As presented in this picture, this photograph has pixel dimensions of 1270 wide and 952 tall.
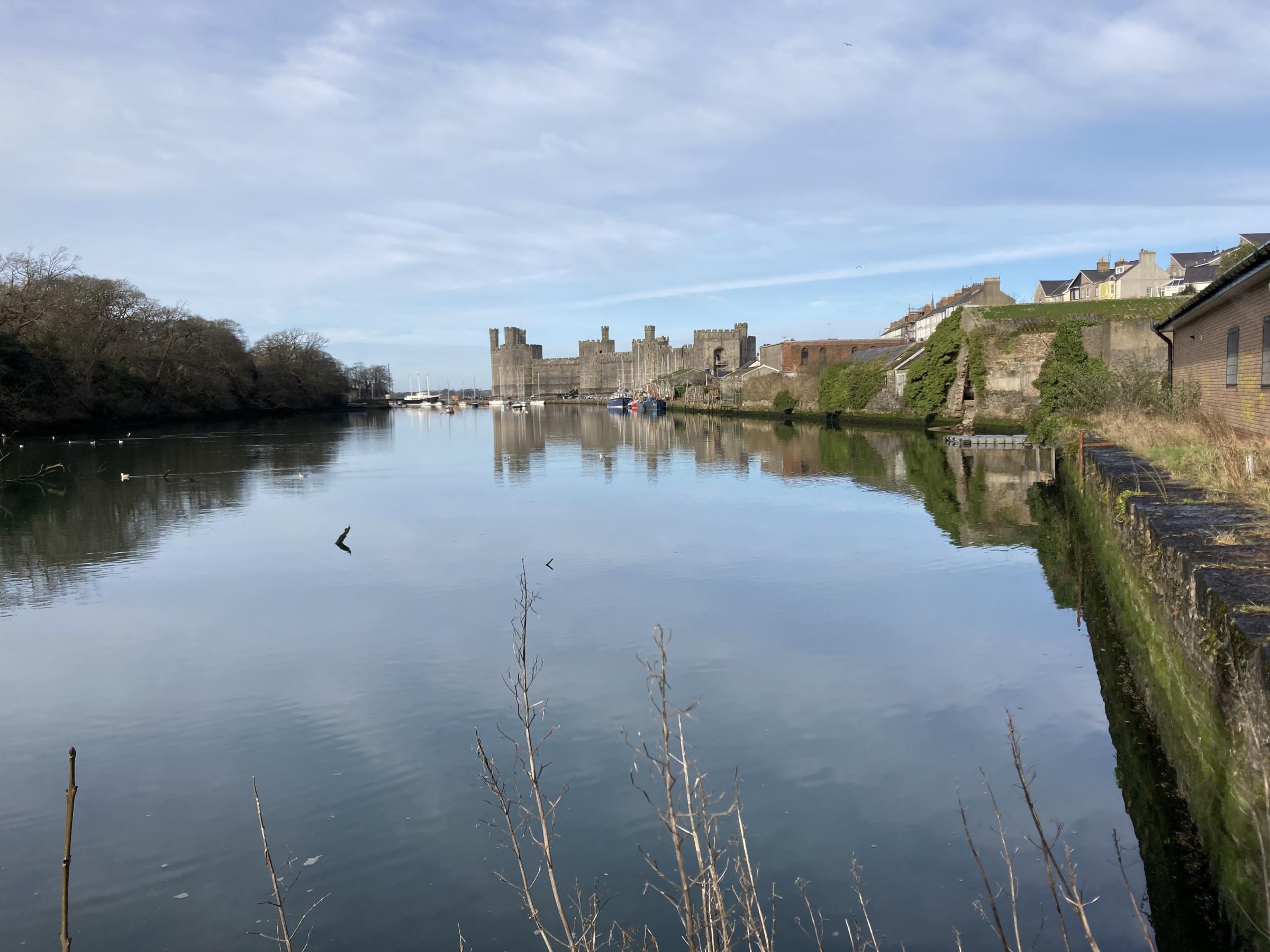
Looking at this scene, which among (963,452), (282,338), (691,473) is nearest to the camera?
(691,473)

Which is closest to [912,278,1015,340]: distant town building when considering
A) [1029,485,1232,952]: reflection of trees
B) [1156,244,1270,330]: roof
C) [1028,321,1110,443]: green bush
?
[1028,321,1110,443]: green bush

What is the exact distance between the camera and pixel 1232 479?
8.70m

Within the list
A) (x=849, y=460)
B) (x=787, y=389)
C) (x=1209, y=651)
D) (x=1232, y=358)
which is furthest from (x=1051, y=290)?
(x=1209, y=651)

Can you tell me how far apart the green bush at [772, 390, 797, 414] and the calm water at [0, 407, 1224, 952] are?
124 feet

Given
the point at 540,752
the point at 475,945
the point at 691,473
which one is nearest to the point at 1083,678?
the point at 540,752

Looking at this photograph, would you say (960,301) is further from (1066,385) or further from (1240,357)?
(1240,357)

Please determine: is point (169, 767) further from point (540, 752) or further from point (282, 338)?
point (282, 338)

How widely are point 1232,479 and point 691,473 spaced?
1798 centimetres

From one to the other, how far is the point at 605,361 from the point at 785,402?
59.4 metres

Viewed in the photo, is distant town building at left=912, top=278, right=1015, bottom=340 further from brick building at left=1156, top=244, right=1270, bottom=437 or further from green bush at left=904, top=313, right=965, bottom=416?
brick building at left=1156, top=244, right=1270, bottom=437

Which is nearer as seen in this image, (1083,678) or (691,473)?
(1083,678)

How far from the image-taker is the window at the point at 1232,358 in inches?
541

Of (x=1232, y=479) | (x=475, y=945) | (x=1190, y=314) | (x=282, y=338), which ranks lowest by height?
(x=475, y=945)

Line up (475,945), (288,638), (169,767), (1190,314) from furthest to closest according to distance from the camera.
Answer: (1190,314) → (288,638) → (169,767) → (475,945)
